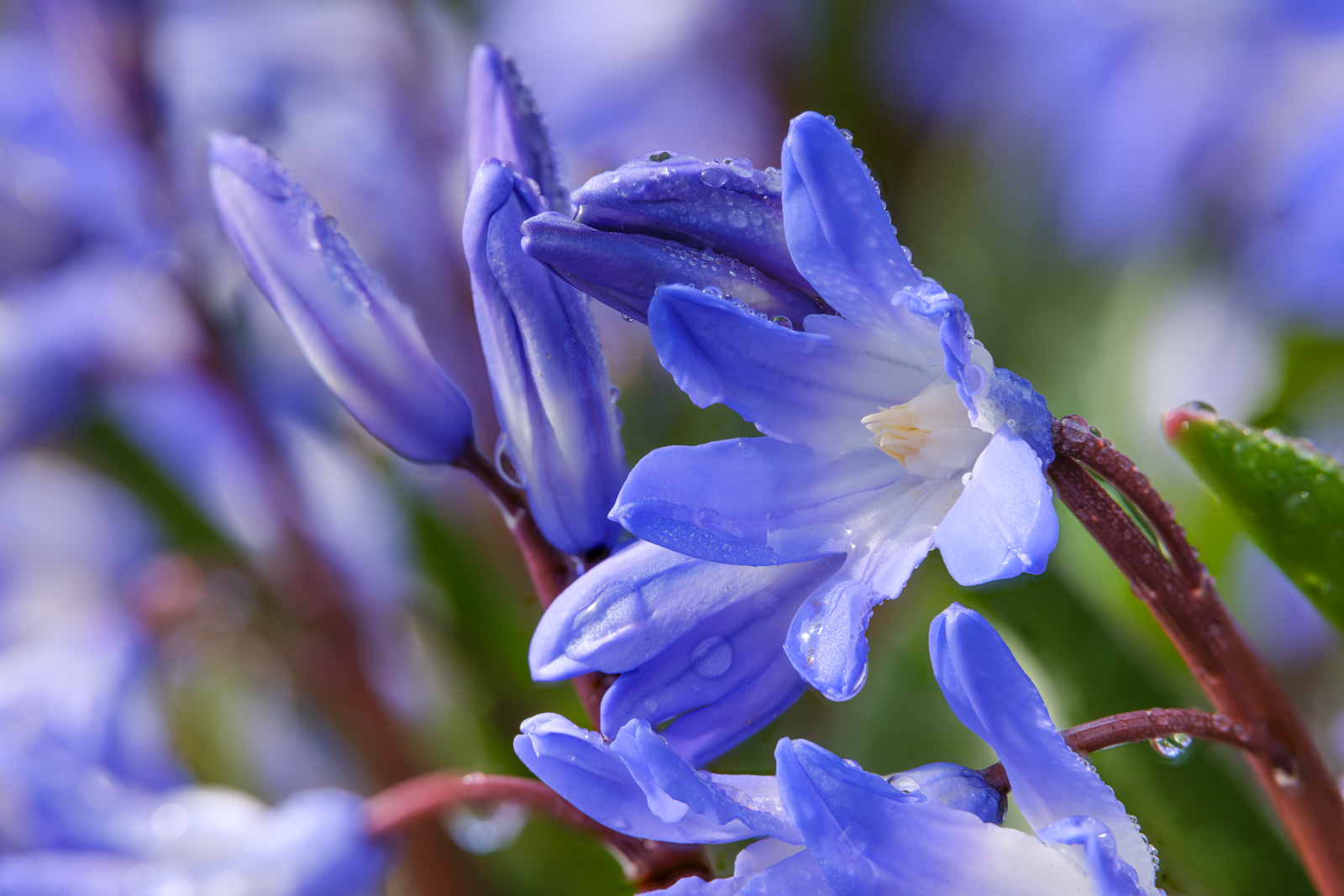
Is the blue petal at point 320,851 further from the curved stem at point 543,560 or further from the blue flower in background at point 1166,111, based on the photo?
the blue flower in background at point 1166,111

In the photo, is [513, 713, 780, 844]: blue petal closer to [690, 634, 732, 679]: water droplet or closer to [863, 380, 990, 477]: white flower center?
[690, 634, 732, 679]: water droplet

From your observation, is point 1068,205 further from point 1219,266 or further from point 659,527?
point 659,527

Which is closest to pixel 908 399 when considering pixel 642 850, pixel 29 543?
pixel 642 850

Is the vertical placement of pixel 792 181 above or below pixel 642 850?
above

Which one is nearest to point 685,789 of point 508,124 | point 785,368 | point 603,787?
point 603,787

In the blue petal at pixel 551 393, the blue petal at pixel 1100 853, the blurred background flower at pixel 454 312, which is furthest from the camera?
the blurred background flower at pixel 454 312

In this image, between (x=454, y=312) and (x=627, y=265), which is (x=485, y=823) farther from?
(x=454, y=312)

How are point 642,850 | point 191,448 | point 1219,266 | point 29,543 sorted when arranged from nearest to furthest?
point 642,850 → point 1219,266 → point 191,448 → point 29,543

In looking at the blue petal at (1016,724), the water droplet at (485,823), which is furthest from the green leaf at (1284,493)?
the water droplet at (485,823)
